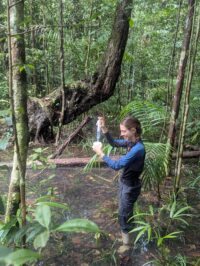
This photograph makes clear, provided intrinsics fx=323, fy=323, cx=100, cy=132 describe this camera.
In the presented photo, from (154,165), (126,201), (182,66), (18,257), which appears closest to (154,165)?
(154,165)

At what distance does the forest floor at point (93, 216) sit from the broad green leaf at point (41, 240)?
1.38 meters

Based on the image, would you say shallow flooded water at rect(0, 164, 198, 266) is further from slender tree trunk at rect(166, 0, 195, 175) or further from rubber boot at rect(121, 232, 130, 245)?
slender tree trunk at rect(166, 0, 195, 175)

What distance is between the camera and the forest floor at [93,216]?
3193mm

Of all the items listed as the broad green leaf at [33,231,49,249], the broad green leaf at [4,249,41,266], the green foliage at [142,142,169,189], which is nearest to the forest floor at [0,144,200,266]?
the green foliage at [142,142,169,189]

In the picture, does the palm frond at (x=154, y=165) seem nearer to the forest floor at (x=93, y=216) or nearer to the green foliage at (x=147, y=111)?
the forest floor at (x=93, y=216)

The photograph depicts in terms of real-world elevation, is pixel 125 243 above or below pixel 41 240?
below

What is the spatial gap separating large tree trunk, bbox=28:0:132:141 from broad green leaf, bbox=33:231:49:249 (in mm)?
5661

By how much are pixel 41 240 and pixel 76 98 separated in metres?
5.85

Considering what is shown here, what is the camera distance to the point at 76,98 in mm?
6855

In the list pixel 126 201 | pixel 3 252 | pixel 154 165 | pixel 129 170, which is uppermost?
pixel 3 252

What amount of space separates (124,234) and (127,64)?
6676mm

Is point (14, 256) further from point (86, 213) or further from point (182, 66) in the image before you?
point (182, 66)

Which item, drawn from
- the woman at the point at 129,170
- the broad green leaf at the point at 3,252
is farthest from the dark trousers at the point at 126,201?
the broad green leaf at the point at 3,252

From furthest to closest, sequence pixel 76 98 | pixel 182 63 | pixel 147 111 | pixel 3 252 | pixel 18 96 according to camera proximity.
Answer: pixel 76 98 → pixel 147 111 → pixel 182 63 → pixel 18 96 → pixel 3 252
